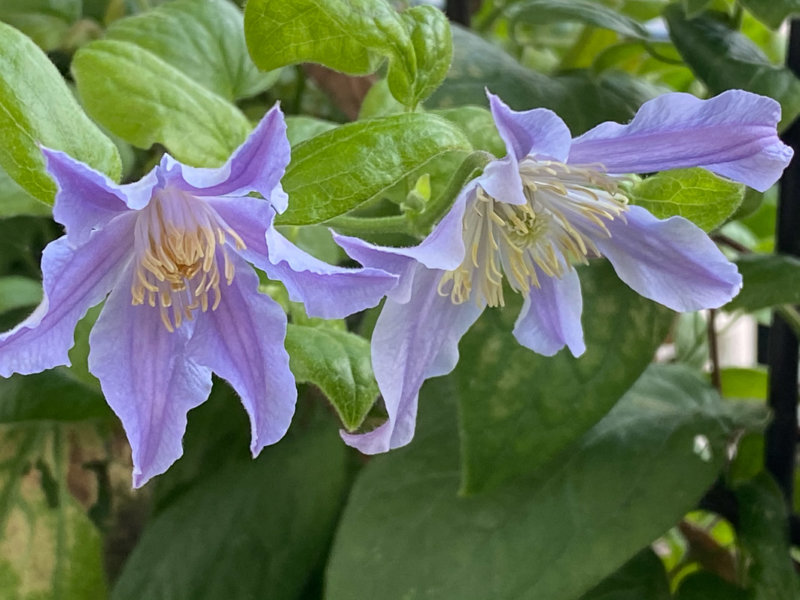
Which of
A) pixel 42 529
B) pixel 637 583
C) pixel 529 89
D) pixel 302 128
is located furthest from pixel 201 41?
pixel 637 583

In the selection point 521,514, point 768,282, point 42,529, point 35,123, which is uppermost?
point 35,123

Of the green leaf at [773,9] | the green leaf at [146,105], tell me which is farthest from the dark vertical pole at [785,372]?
the green leaf at [146,105]

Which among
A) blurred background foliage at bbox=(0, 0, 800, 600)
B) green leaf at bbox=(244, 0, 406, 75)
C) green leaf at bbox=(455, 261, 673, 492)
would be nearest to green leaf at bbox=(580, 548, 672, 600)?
blurred background foliage at bbox=(0, 0, 800, 600)

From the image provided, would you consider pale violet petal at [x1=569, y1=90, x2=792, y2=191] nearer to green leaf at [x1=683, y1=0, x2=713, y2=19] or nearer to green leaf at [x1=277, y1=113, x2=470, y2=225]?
green leaf at [x1=277, y1=113, x2=470, y2=225]

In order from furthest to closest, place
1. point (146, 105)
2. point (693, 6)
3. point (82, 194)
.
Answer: point (693, 6), point (146, 105), point (82, 194)

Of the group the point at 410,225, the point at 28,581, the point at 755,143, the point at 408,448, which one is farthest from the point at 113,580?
the point at 755,143

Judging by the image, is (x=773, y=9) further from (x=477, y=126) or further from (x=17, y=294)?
(x=17, y=294)

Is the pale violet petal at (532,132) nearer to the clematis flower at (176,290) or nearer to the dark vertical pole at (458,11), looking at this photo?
the clematis flower at (176,290)
